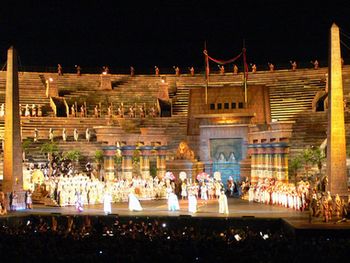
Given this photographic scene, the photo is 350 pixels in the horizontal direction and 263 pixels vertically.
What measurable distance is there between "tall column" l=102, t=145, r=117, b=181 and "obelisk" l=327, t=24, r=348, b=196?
53.7 ft

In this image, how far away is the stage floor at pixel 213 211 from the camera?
22.7m

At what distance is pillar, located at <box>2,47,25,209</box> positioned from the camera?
28.8 metres

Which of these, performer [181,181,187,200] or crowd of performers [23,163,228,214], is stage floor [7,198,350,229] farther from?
performer [181,181,187,200]

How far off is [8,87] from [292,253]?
1874 centimetres

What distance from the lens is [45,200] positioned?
105ft

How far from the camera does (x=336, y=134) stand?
24.0m

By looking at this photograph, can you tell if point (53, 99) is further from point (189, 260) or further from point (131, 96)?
point (189, 260)

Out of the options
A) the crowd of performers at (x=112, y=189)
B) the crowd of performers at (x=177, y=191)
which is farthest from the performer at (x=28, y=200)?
the crowd of performers at (x=112, y=189)

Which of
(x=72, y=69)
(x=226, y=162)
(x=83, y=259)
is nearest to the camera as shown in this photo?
(x=83, y=259)

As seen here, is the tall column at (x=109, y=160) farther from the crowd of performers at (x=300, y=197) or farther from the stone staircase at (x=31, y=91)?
the stone staircase at (x=31, y=91)

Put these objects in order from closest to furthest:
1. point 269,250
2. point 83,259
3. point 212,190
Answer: point 83,259 < point 269,250 < point 212,190

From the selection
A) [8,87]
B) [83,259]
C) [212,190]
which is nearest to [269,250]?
[83,259]

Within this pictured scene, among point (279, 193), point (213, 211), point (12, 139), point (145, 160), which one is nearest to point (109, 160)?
point (145, 160)

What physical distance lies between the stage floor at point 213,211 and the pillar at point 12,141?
1.40m
